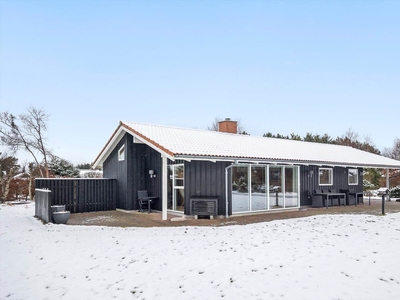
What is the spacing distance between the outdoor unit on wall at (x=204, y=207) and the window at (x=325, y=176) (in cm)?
712

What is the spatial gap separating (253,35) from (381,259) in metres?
14.0

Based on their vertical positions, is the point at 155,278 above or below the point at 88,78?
below

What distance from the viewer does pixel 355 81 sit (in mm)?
20188

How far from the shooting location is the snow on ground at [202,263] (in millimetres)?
A: 4668

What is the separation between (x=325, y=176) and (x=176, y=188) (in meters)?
8.36

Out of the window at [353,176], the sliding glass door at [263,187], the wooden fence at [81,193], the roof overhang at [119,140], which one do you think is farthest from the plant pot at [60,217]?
the window at [353,176]

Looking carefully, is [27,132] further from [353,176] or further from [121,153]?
[353,176]

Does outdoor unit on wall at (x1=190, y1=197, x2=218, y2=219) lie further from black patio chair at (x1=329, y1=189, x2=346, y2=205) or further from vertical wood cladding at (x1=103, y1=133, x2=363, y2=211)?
black patio chair at (x1=329, y1=189, x2=346, y2=205)

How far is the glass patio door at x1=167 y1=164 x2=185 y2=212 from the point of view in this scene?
11.8 m

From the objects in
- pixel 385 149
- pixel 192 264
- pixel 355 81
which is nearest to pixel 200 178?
pixel 192 264

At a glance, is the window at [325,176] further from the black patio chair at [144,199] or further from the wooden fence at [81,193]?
the wooden fence at [81,193]

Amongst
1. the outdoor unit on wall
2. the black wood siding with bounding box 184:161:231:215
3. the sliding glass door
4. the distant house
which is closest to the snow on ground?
the outdoor unit on wall

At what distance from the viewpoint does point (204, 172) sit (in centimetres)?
1153

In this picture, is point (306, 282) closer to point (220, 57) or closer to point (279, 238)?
point (279, 238)
